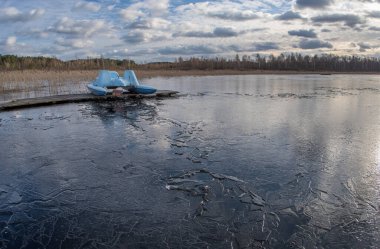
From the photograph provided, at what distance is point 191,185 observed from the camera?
430cm

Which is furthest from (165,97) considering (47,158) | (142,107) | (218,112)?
(47,158)

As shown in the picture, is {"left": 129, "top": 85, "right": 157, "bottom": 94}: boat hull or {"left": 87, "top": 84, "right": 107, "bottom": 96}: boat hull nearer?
{"left": 87, "top": 84, "right": 107, "bottom": 96}: boat hull

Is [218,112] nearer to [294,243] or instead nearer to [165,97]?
[165,97]

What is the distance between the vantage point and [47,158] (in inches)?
219

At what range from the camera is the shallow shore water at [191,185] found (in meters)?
3.13

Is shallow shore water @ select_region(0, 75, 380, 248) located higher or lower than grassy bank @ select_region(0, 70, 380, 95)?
lower

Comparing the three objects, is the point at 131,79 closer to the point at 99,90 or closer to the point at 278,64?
the point at 99,90

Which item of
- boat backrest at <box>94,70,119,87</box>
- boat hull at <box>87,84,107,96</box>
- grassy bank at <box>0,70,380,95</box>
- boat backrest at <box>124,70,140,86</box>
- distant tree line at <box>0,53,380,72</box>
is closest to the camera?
boat hull at <box>87,84,107,96</box>

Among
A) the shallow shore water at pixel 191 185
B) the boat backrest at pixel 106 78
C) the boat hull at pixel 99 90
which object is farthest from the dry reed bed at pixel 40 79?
the shallow shore water at pixel 191 185

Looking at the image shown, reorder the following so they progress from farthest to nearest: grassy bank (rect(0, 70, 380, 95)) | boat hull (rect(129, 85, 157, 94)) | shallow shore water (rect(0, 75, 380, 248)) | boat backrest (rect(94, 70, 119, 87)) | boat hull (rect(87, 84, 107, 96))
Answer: grassy bank (rect(0, 70, 380, 95))
boat hull (rect(129, 85, 157, 94))
boat backrest (rect(94, 70, 119, 87))
boat hull (rect(87, 84, 107, 96))
shallow shore water (rect(0, 75, 380, 248))

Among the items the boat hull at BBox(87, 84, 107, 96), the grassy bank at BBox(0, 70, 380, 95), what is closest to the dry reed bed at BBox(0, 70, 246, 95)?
the grassy bank at BBox(0, 70, 380, 95)

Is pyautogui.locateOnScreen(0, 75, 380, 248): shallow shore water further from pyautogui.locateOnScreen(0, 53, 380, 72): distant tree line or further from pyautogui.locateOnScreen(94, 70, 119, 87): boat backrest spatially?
pyautogui.locateOnScreen(0, 53, 380, 72): distant tree line

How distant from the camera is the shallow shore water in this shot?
3.13 m

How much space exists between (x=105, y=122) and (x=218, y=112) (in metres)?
3.68
